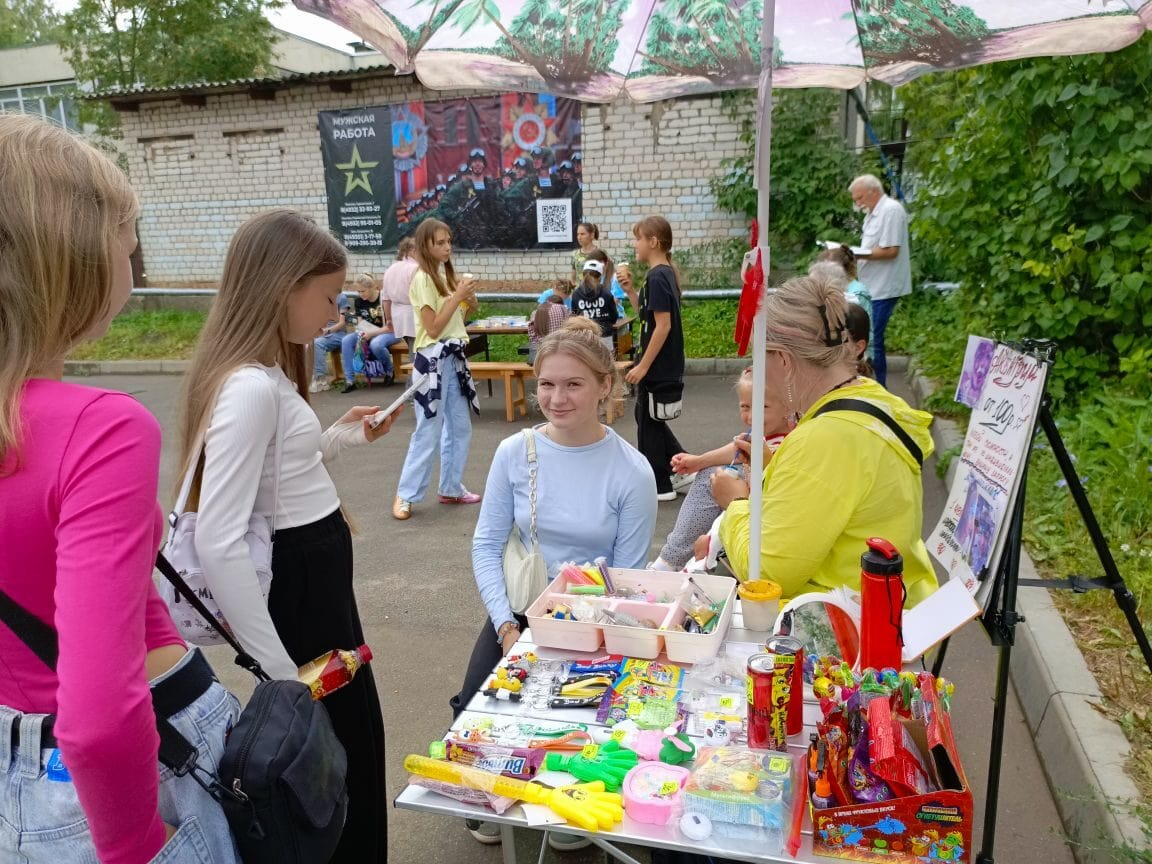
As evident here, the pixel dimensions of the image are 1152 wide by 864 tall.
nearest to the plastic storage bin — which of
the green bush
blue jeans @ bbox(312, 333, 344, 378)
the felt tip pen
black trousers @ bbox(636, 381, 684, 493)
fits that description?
the felt tip pen

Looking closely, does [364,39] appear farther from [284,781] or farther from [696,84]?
[284,781]

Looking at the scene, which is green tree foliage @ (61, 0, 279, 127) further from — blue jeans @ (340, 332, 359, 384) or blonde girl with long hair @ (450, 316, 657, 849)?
blonde girl with long hair @ (450, 316, 657, 849)

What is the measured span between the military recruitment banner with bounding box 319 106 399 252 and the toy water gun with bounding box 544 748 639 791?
542 inches

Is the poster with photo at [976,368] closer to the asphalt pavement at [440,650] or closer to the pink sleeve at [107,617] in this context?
the asphalt pavement at [440,650]

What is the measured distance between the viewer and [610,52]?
2760 millimetres

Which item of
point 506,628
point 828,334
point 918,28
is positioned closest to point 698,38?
point 918,28

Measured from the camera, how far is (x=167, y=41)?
20844 mm

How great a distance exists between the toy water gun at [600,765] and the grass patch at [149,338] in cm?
1205

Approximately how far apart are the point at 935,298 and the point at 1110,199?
5.64m

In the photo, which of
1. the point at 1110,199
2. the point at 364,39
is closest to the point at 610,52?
the point at 364,39

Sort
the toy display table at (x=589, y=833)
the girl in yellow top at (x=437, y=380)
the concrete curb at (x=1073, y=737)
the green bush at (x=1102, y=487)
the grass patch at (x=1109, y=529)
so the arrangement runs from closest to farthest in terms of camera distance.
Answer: the toy display table at (x=589, y=833) → the concrete curb at (x=1073, y=737) → the grass patch at (x=1109, y=529) → the green bush at (x=1102, y=487) → the girl in yellow top at (x=437, y=380)

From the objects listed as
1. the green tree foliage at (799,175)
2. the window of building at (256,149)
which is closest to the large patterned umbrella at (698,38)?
the green tree foliage at (799,175)

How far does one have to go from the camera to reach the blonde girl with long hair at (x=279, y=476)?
1826 millimetres

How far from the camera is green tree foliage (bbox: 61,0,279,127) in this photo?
20.1 meters
